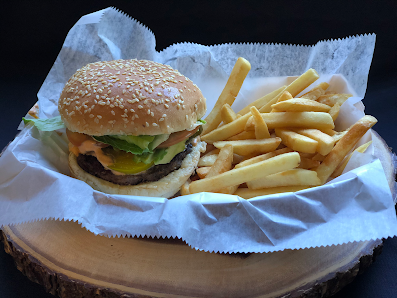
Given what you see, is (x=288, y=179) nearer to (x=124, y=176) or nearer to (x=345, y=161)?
(x=345, y=161)

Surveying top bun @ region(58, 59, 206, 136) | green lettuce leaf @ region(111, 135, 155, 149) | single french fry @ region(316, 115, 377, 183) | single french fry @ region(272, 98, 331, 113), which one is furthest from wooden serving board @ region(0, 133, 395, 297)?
single french fry @ region(272, 98, 331, 113)

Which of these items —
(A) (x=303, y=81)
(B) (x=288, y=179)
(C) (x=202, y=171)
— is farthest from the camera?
(A) (x=303, y=81)

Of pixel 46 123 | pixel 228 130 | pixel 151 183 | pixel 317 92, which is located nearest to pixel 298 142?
pixel 228 130

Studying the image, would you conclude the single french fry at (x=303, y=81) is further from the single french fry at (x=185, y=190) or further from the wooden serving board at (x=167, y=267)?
the wooden serving board at (x=167, y=267)

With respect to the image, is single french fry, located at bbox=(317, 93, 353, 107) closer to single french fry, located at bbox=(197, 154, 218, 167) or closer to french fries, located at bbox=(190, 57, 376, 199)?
french fries, located at bbox=(190, 57, 376, 199)

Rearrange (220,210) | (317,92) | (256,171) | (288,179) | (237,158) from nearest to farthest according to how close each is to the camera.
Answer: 1. (220,210)
2. (256,171)
3. (288,179)
4. (237,158)
5. (317,92)

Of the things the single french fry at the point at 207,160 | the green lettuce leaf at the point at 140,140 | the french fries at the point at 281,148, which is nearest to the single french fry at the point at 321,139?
the french fries at the point at 281,148
